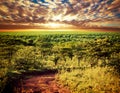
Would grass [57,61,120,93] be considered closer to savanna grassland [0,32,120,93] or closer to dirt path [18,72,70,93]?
savanna grassland [0,32,120,93]

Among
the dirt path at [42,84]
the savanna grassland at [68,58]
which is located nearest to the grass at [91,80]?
the savanna grassland at [68,58]

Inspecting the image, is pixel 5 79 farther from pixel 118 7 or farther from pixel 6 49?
pixel 118 7

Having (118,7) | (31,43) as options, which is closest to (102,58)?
(118,7)

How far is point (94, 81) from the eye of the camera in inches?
156

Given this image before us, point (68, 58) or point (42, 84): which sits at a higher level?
point (68, 58)

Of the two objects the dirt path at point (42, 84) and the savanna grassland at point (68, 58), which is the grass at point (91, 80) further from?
the dirt path at point (42, 84)

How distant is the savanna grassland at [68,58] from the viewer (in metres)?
3.93

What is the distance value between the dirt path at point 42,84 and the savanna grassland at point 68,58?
10 cm

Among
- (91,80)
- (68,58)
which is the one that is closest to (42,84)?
(68,58)

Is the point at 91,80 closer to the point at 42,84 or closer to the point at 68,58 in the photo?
the point at 68,58

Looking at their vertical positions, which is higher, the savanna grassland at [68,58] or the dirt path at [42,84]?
the savanna grassland at [68,58]

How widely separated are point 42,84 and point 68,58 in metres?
0.63

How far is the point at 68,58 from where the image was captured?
4.16 metres

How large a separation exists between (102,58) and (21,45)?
4.75 ft
